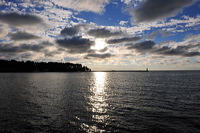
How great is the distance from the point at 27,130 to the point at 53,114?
613 cm

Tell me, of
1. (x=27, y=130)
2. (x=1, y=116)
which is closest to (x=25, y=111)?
(x=1, y=116)

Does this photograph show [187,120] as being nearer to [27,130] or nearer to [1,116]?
[27,130]

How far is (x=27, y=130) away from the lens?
17.2 m

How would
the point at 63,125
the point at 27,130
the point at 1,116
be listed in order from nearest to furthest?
the point at 27,130
the point at 63,125
the point at 1,116

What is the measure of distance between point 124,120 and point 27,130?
45.0 feet

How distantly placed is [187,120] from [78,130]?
55.1 ft

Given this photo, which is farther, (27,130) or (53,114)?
(53,114)

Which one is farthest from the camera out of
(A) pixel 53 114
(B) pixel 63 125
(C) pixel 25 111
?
(C) pixel 25 111

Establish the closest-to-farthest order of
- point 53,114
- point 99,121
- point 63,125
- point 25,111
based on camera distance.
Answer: point 63,125 → point 99,121 → point 53,114 → point 25,111

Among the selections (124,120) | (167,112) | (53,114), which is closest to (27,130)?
(53,114)

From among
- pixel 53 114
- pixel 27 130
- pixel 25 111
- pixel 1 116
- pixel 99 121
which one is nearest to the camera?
pixel 27 130

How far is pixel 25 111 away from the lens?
2478cm

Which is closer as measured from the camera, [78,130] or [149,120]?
[78,130]

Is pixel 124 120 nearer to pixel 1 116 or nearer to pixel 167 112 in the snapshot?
pixel 167 112
